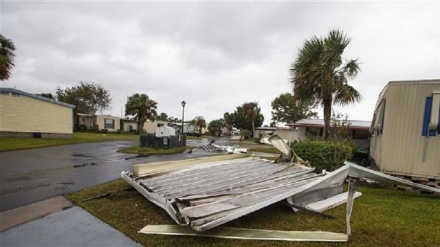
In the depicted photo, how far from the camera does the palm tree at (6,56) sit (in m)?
13.8

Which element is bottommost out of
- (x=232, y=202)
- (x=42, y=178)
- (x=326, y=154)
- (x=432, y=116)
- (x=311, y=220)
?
(x=42, y=178)

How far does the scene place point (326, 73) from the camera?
13734 mm

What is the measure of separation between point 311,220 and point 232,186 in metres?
1.53

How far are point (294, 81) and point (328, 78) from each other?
1961mm

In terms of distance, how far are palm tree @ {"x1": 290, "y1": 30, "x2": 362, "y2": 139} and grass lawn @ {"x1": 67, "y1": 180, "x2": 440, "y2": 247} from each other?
27.7 ft

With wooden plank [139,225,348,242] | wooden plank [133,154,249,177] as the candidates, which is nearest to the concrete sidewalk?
wooden plank [139,225,348,242]

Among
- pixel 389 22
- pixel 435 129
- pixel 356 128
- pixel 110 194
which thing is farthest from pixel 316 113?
pixel 110 194

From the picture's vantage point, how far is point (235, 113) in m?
67.1

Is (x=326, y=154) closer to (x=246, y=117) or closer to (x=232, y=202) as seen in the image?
(x=232, y=202)

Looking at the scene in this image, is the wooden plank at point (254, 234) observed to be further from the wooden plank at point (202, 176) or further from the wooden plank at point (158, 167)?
the wooden plank at point (158, 167)

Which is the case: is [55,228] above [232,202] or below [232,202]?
below

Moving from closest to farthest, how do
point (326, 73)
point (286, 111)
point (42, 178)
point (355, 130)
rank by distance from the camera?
Answer: point (42, 178), point (326, 73), point (355, 130), point (286, 111)

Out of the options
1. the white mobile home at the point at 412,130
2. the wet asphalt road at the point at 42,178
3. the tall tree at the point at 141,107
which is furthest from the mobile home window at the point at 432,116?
the tall tree at the point at 141,107

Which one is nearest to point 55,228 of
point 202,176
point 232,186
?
point 202,176
